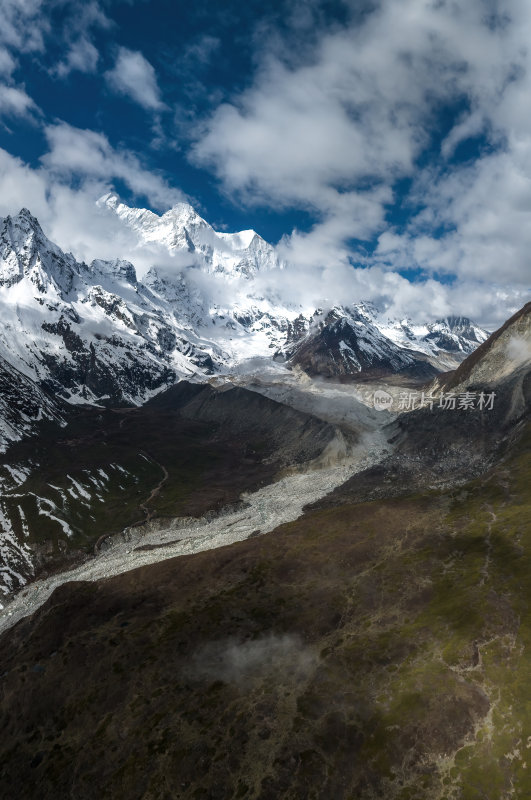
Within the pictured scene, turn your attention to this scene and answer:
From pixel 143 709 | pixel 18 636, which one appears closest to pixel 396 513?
pixel 143 709

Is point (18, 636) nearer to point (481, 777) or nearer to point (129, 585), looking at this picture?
point (129, 585)

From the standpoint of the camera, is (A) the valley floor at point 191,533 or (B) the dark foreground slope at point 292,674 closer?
(B) the dark foreground slope at point 292,674

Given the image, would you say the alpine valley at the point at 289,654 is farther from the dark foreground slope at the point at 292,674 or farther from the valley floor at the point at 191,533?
the valley floor at the point at 191,533

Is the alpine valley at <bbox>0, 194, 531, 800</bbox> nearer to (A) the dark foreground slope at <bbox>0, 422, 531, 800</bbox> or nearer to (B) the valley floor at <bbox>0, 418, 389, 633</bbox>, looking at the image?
(A) the dark foreground slope at <bbox>0, 422, 531, 800</bbox>

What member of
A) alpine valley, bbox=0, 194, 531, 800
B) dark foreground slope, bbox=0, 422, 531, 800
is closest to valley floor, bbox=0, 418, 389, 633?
alpine valley, bbox=0, 194, 531, 800

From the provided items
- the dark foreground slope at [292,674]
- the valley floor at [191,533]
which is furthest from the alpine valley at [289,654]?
the valley floor at [191,533]

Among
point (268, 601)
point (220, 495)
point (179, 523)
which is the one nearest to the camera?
point (268, 601)

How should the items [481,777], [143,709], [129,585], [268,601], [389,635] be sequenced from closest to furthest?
[481,777]
[143,709]
[389,635]
[268,601]
[129,585]

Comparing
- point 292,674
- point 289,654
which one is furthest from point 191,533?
point 292,674
